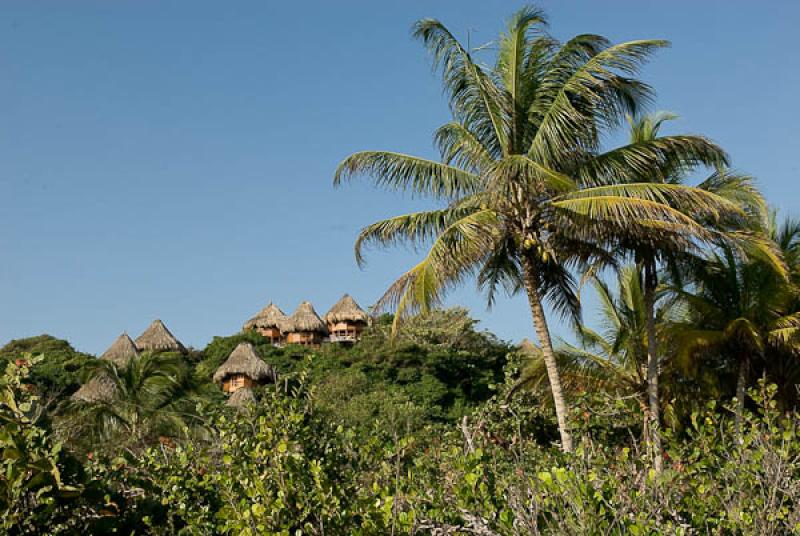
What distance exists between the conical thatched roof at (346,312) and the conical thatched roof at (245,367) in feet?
26.6

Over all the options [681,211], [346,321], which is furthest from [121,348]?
[681,211]

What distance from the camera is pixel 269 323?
4338 cm

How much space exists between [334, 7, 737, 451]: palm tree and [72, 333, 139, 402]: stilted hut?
6.83 metres

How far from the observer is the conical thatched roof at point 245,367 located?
33.8 m

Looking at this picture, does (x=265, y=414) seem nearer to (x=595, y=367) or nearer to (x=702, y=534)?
(x=702, y=534)

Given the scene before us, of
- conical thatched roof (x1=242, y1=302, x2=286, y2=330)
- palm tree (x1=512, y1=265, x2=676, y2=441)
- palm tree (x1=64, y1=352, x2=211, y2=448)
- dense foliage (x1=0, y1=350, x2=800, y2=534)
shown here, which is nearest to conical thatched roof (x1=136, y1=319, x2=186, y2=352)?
conical thatched roof (x1=242, y1=302, x2=286, y2=330)

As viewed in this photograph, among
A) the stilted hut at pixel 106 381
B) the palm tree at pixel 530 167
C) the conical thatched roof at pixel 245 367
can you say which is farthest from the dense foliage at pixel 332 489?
the conical thatched roof at pixel 245 367

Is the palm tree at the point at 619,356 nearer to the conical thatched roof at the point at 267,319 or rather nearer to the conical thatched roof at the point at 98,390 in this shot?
the conical thatched roof at the point at 98,390

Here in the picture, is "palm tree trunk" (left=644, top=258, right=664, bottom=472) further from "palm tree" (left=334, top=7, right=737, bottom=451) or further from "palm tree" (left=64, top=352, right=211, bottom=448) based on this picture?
"palm tree" (left=64, top=352, right=211, bottom=448)

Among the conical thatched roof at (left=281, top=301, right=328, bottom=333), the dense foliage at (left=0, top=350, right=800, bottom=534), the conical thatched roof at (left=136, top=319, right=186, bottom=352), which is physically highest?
the conical thatched roof at (left=281, top=301, right=328, bottom=333)

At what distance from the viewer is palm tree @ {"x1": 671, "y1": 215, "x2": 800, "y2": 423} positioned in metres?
16.3

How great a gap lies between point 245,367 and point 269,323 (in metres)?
9.61

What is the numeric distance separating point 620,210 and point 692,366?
6.24m

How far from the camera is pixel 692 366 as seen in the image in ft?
56.5
